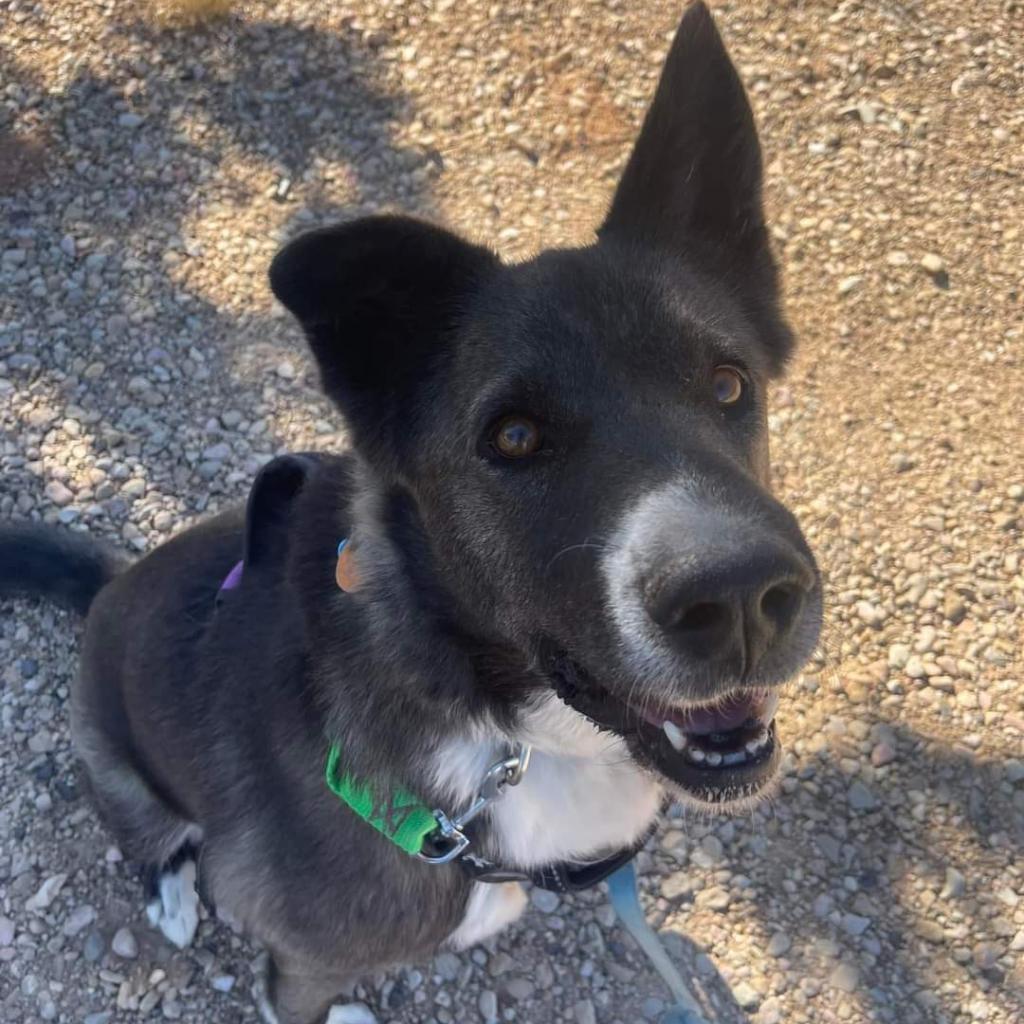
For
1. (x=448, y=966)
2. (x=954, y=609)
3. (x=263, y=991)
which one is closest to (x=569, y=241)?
(x=954, y=609)

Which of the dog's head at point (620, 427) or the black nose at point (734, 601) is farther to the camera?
the dog's head at point (620, 427)

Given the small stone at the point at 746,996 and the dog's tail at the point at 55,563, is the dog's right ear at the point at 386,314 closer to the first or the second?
the dog's tail at the point at 55,563

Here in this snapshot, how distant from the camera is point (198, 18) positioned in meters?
5.09

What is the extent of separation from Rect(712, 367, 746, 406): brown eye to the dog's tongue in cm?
59

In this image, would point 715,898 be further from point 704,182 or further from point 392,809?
point 704,182

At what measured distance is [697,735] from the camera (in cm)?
198

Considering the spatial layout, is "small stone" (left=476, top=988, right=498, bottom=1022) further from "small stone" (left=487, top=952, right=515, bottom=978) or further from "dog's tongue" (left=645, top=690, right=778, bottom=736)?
"dog's tongue" (left=645, top=690, right=778, bottom=736)

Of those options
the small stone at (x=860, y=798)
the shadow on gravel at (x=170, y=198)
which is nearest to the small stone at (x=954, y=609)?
the small stone at (x=860, y=798)

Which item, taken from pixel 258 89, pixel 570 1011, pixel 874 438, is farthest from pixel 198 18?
pixel 570 1011

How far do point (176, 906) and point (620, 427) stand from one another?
2.33m

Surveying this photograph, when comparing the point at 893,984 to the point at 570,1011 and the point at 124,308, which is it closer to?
the point at 570,1011

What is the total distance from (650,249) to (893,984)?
2410 millimetres

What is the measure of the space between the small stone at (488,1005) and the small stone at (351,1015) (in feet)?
1.07

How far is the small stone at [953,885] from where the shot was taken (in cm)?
328
